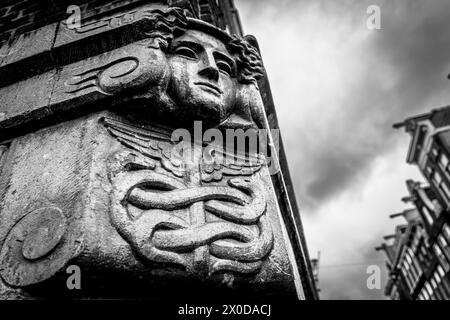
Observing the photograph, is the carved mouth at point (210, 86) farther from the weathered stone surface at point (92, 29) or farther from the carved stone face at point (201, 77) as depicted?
the weathered stone surface at point (92, 29)

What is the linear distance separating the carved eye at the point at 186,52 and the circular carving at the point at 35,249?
96 centimetres

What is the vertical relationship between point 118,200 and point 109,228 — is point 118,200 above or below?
above

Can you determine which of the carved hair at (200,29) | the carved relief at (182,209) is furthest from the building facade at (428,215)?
the carved relief at (182,209)

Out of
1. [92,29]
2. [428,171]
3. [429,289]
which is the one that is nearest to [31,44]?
[92,29]

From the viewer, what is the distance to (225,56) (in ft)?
5.70

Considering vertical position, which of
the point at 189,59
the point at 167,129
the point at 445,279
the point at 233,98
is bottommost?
the point at 167,129

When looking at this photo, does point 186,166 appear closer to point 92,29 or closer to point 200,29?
point 200,29

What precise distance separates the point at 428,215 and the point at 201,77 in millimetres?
20712

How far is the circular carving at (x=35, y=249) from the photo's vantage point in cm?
97

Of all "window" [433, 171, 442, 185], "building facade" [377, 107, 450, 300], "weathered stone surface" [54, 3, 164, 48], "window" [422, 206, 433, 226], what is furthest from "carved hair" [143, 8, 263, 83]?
"window" [422, 206, 433, 226]

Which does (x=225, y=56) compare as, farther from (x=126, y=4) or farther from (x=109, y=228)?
(x=109, y=228)

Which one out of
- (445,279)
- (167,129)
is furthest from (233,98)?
(445,279)
